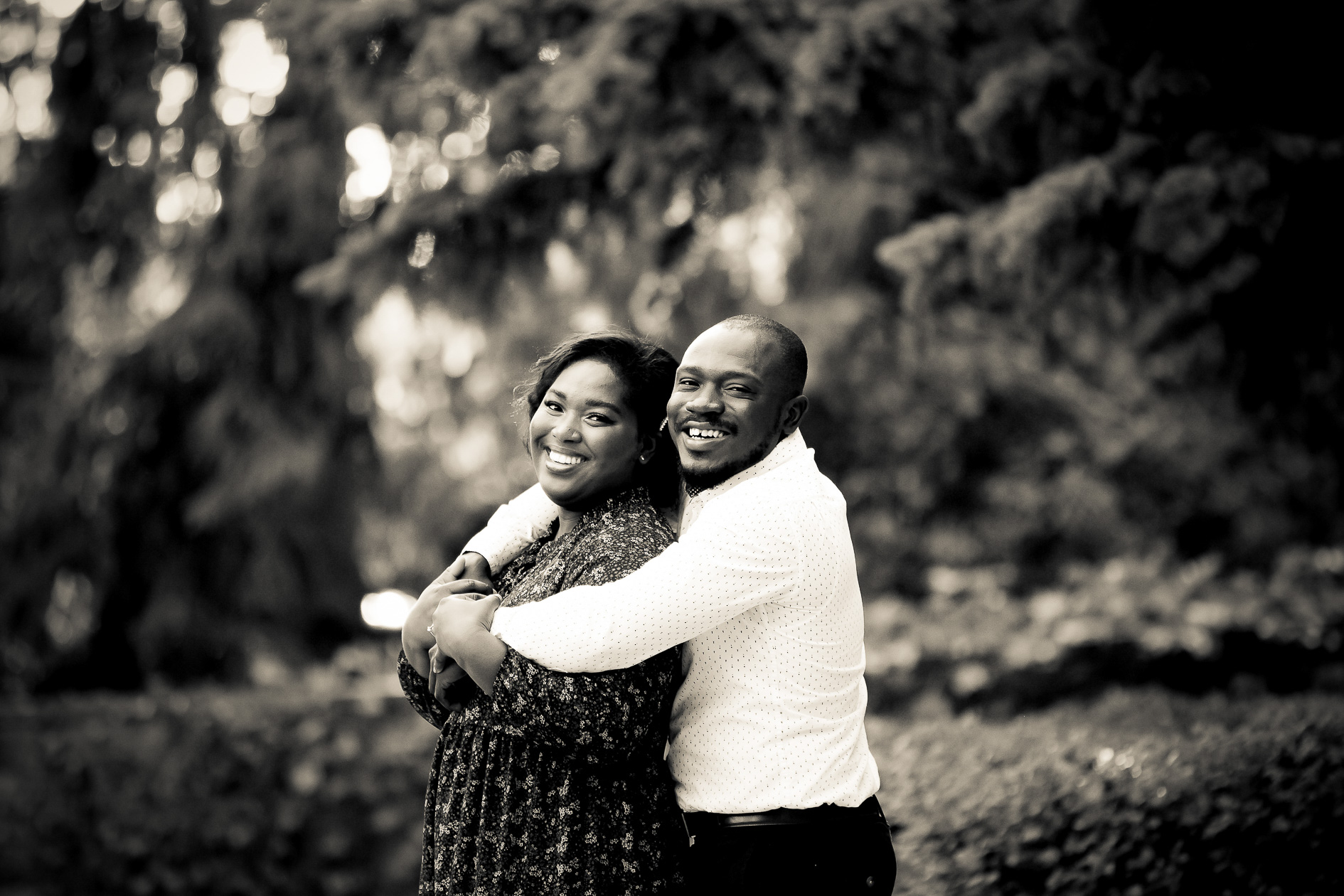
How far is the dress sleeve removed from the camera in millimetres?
2223

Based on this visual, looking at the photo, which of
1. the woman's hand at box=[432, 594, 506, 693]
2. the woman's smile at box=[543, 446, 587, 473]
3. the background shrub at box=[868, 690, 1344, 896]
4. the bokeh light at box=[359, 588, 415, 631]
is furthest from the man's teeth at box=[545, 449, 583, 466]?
the bokeh light at box=[359, 588, 415, 631]

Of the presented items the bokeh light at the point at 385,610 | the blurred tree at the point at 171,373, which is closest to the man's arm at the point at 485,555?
the blurred tree at the point at 171,373

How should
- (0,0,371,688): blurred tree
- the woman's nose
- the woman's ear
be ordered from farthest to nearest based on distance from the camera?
(0,0,371,688): blurred tree, the woman's ear, the woman's nose

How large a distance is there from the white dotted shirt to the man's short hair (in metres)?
0.13

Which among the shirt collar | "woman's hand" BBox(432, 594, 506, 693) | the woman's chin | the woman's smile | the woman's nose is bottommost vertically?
"woman's hand" BBox(432, 594, 506, 693)

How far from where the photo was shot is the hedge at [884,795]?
365 cm

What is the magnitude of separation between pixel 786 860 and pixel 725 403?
95cm

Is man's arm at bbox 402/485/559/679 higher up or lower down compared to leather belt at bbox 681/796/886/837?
higher up

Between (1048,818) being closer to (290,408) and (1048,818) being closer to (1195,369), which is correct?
(1195,369)

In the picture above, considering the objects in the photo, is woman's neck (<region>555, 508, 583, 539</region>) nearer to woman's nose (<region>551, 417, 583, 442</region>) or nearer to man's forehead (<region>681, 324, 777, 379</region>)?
woman's nose (<region>551, 417, 583, 442</region>)

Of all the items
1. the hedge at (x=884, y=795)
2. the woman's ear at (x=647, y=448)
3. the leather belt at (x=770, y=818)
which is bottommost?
the hedge at (x=884, y=795)

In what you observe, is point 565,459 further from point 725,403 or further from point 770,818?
point 770,818

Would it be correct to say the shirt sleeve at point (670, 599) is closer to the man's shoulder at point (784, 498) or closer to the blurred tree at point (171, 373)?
the man's shoulder at point (784, 498)

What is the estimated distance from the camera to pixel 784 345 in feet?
8.13
